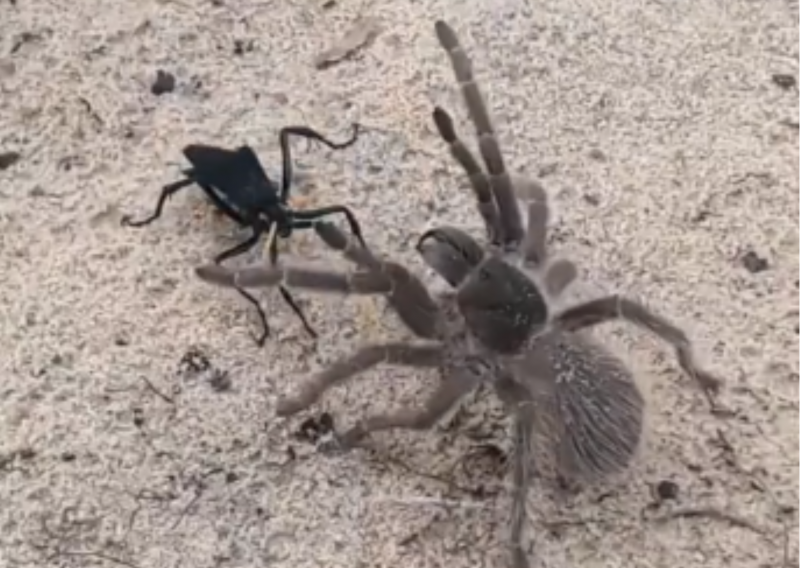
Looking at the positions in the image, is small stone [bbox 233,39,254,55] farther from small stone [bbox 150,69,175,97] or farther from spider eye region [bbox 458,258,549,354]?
spider eye region [bbox 458,258,549,354]

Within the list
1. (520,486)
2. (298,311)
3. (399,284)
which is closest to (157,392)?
(298,311)

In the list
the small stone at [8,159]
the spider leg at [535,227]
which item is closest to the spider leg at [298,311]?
the spider leg at [535,227]

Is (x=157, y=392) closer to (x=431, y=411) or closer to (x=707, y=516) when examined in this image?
(x=431, y=411)

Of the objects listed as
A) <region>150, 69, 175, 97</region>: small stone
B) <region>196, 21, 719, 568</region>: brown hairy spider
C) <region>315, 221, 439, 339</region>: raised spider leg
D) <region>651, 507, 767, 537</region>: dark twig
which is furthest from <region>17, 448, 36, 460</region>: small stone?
<region>651, 507, 767, 537</region>: dark twig

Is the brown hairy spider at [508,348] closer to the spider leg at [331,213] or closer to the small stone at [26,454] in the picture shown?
the spider leg at [331,213]

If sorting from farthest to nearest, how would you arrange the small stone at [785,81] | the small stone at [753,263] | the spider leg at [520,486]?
the small stone at [785,81]
the small stone at [753,263]
the spider leg at [520,486]

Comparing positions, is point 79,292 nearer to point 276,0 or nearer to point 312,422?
point 312,422

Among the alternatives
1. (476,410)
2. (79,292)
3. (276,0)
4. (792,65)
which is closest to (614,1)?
(792,65)
